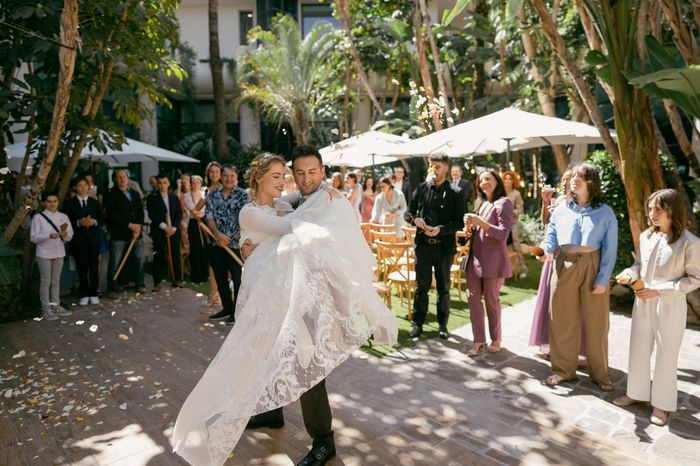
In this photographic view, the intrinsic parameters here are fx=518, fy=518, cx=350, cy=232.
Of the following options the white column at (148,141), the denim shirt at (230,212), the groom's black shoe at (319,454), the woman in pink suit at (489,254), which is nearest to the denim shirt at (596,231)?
the woman in pink suit at (489,254)

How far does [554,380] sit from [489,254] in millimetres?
1372

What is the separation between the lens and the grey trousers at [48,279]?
288 inches

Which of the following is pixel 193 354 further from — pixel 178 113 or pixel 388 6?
pixel 178 113

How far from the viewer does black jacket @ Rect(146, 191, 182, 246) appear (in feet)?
29.7

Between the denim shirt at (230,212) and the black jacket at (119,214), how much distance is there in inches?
97.1

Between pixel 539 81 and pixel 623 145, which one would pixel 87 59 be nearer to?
pixel 623 145

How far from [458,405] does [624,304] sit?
4151mm

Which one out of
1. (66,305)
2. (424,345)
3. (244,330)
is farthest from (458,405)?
(66,305)

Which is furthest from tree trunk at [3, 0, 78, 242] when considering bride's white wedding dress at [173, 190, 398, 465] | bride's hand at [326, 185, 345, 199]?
bride's white wedding dress at [173, 190, 398, 465]

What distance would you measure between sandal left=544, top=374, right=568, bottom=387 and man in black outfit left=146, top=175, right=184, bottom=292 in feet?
21.8

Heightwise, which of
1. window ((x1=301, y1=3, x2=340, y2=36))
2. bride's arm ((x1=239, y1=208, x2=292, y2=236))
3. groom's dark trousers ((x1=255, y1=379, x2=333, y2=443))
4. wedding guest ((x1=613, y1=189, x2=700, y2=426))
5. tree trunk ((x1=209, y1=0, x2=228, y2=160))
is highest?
window ((x1=301, y1=3, x2=340, y2=36))

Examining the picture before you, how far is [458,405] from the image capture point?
4324 millimetres

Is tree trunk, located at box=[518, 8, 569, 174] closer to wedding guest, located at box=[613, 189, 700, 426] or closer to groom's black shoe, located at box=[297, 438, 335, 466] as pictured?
wedding guest, located at box=[613, 189, 700, 426]

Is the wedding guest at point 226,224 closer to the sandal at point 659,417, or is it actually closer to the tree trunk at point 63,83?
the tree trunk at point 63,83
